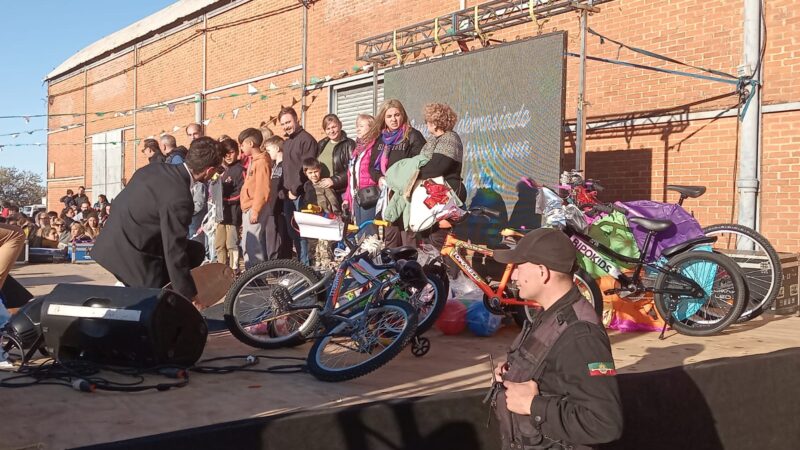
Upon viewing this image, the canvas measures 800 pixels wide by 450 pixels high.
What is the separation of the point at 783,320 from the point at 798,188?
88.8 inches

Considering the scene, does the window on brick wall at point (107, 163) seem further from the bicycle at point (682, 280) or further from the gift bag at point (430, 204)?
the bicycle at point (682, 280)

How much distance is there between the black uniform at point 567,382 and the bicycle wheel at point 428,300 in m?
3.50

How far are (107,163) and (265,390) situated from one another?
25488 millimetres

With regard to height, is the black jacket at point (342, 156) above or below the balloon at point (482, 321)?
above

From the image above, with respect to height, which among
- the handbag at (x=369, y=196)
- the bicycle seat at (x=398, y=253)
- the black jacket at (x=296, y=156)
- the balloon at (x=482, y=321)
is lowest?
the balloon at (x=482, y=321)

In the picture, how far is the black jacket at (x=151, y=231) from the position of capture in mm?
5246

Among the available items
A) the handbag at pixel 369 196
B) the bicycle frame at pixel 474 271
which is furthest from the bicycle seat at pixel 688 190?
the handbag at pixel 369 196

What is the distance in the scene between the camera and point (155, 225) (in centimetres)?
535

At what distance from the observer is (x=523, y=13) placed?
9859 mm

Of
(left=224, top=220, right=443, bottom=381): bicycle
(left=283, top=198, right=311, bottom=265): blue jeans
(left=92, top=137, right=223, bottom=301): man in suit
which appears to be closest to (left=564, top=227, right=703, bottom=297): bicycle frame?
(left=224, top=220, right=443, bottom=381): bicycle

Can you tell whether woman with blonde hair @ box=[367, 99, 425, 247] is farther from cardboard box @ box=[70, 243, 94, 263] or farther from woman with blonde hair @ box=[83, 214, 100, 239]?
woman with blonde hair @ box=[83, 214, 100, 239]

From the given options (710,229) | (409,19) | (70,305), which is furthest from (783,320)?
(409,19)

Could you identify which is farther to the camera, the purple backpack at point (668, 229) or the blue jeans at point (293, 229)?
the blue jeans at point (293, 229)

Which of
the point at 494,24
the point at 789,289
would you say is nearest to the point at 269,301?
the point at 789,289
